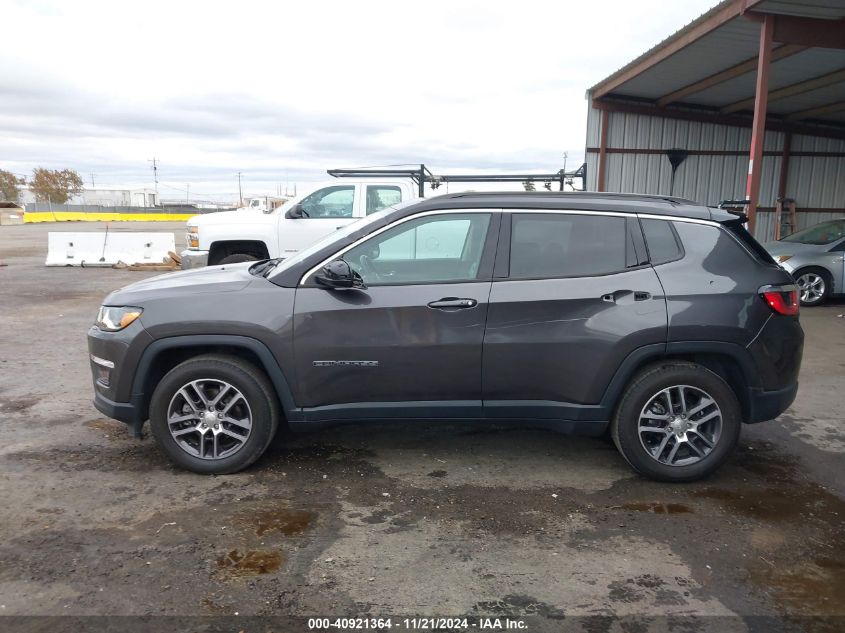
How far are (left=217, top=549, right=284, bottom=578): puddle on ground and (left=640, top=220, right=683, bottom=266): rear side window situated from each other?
110 inches

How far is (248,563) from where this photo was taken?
317 centimetres

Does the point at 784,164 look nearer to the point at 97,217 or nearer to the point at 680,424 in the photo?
the point at 680,424

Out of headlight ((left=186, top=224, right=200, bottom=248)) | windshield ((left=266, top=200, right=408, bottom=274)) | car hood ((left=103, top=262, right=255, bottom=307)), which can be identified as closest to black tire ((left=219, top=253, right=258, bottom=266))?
headlight ((left=186, top=224, right=200, bottom=248))

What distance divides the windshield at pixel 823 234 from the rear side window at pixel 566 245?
8992mm

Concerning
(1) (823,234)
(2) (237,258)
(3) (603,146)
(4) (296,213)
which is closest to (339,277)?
(4) (296,213)

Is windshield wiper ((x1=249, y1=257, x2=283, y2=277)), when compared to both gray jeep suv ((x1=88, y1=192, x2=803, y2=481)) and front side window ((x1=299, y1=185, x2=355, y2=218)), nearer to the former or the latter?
gray jeep suv ((x1=88, y1=192, x2=803, y2=481))

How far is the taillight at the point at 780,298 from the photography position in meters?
4.01

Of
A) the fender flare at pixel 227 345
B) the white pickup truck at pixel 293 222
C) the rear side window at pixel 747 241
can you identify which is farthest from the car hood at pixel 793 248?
the fender flare at pixel 227 345

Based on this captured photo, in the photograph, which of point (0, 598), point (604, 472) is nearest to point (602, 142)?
point (604, 472)

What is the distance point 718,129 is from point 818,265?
28.9 feet

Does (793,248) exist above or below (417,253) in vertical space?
above

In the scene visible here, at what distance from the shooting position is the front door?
156 inches

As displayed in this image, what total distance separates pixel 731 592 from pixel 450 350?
191 centimetres

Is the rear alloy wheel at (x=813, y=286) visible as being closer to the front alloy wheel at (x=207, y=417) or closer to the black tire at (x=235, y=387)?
the black tire at (x=235, y=387)
